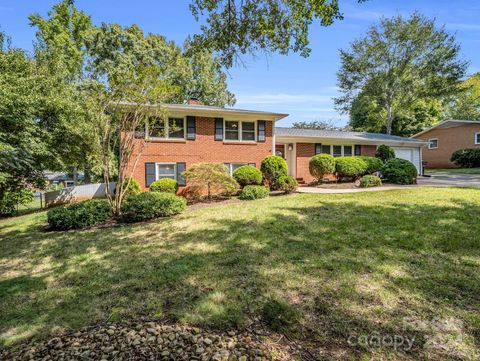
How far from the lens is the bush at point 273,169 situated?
12.6 metres

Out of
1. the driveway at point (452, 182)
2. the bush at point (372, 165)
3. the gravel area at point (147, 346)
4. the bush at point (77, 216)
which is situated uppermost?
the bush at point (372, 165)

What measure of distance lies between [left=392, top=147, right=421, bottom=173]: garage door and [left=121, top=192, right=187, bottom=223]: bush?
1738 centimetres

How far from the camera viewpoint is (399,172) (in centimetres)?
1302

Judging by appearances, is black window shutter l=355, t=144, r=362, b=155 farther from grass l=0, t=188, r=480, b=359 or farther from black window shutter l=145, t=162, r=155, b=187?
black window shutter l=145, t=162, r=155, b=187

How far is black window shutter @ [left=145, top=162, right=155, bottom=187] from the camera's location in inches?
489

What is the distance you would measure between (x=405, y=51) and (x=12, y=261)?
3192 centimetres

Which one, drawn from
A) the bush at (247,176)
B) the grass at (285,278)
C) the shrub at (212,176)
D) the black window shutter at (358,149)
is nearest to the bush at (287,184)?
the bush at (247,176)

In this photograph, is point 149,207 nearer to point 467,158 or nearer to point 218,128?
point 218,128

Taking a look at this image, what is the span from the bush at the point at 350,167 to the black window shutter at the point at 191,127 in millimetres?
7651

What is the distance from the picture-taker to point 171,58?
25.4 meters

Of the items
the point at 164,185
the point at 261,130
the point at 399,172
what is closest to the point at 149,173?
the point at 164,185

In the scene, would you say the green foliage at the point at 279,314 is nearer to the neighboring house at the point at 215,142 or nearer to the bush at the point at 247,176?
the bush at the point at 247,176

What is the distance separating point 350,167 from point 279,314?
12.4m

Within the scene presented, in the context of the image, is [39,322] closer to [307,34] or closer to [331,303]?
[331,303]
